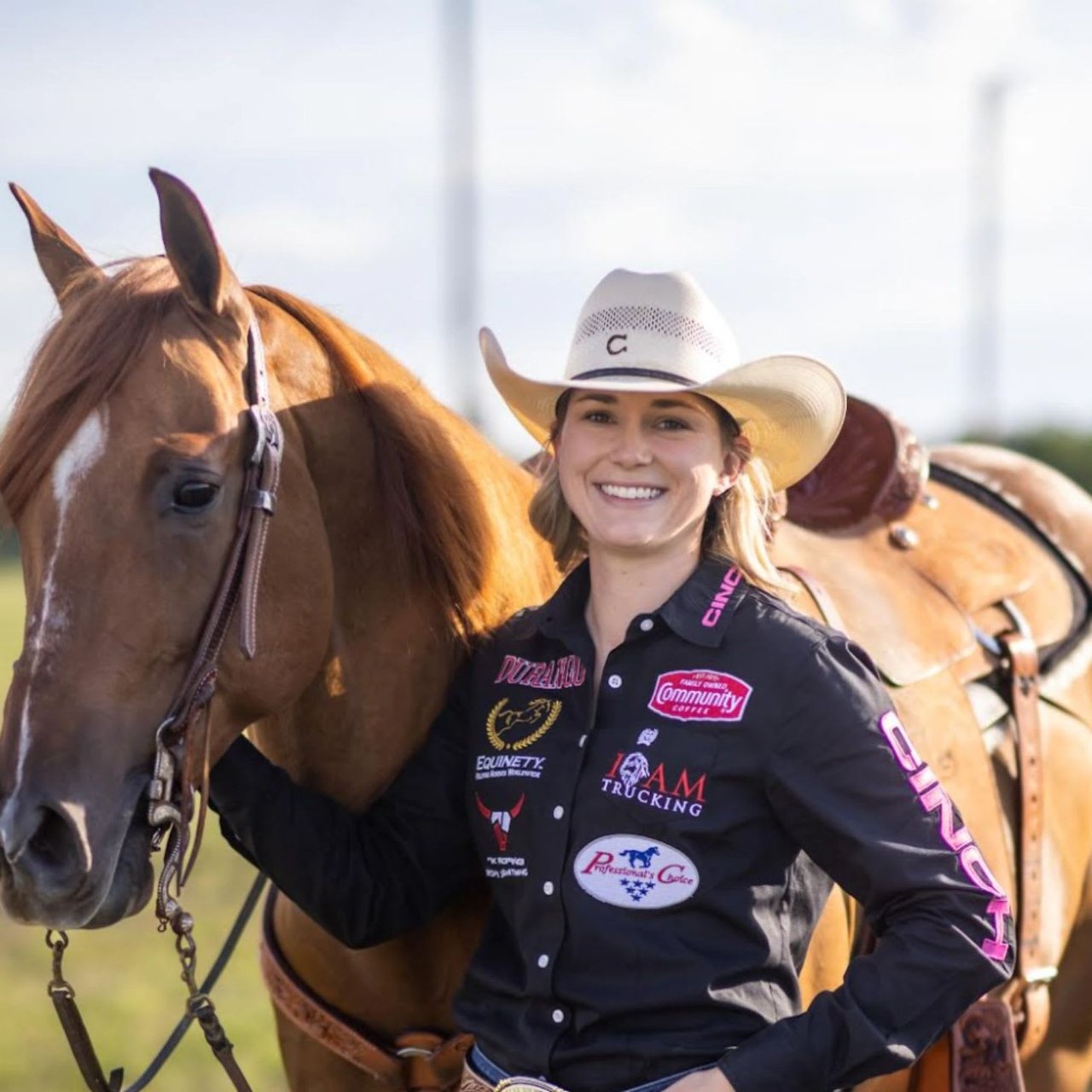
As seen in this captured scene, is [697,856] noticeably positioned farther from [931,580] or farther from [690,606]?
[931,580]

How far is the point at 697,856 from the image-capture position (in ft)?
7.77

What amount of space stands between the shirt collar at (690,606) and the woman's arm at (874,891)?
6.9 inches

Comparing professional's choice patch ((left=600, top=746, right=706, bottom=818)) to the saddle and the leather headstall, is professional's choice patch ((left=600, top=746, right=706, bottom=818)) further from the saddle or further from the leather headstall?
the saddle

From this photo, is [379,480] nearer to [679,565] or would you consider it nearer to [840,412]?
[679,565]

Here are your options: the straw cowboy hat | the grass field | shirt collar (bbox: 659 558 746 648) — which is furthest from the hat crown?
the grass field

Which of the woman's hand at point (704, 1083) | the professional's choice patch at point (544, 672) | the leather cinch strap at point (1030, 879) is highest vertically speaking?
the professional's choice patch at point (544, 672)

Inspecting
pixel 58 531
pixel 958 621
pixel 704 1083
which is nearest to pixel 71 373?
pixel 58 531

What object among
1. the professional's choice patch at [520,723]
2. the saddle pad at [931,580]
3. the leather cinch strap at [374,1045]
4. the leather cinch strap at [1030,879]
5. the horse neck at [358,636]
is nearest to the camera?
the professional's choice patch at [520,723]

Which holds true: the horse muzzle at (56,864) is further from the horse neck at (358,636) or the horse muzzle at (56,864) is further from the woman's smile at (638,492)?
the woman's smile at (638,492)

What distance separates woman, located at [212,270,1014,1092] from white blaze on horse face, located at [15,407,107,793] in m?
0.45

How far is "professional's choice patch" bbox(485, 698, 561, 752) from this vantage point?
257 cm

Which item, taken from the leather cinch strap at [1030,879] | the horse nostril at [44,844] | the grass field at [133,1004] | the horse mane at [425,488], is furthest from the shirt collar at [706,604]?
the grass field at [133,1004]

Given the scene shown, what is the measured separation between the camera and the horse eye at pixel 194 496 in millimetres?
2354

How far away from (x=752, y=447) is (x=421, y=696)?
71cm
